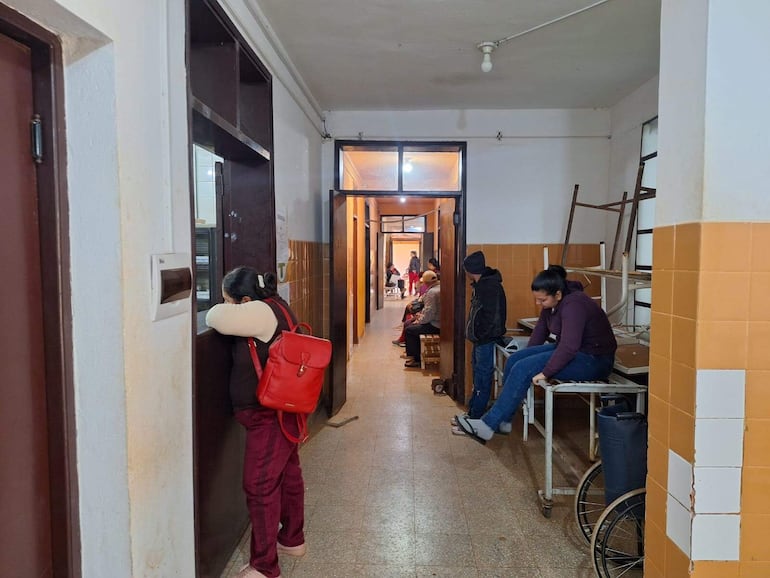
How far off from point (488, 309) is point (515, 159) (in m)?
1.59

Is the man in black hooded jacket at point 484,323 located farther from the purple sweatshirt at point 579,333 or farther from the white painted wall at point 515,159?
the purple sweatshirt at point 579,333

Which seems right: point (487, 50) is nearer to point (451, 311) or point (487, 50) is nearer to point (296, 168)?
point (296, 168)

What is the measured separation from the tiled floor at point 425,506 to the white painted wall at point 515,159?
1824mm

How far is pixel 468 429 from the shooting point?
3598mm

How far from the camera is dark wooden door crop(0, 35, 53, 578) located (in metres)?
1.10

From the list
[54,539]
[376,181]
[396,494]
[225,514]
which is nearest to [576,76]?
[396,494]

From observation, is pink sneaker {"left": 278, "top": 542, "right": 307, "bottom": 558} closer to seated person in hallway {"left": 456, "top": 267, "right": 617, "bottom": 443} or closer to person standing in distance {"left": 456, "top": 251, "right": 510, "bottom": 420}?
seated person in hallway {"left": 456, "top": 267, "right": 617, "bottom": 443}

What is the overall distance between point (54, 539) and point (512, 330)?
3817 millimetres

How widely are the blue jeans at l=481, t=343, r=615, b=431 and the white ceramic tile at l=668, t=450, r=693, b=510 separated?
1.35m

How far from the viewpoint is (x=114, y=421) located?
1.28m

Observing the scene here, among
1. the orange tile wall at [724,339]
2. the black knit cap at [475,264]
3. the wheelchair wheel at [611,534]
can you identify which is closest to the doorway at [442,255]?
the black knit cap at [475,264]

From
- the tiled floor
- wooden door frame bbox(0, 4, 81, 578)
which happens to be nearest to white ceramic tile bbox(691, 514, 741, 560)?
the tiled floor

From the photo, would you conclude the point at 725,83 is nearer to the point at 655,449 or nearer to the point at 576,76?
the point at 655,449

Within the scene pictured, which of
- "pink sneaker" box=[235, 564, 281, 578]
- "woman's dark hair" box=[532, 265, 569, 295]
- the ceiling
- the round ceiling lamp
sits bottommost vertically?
"pink sneaker" box=[235, 564, 281, 578]
